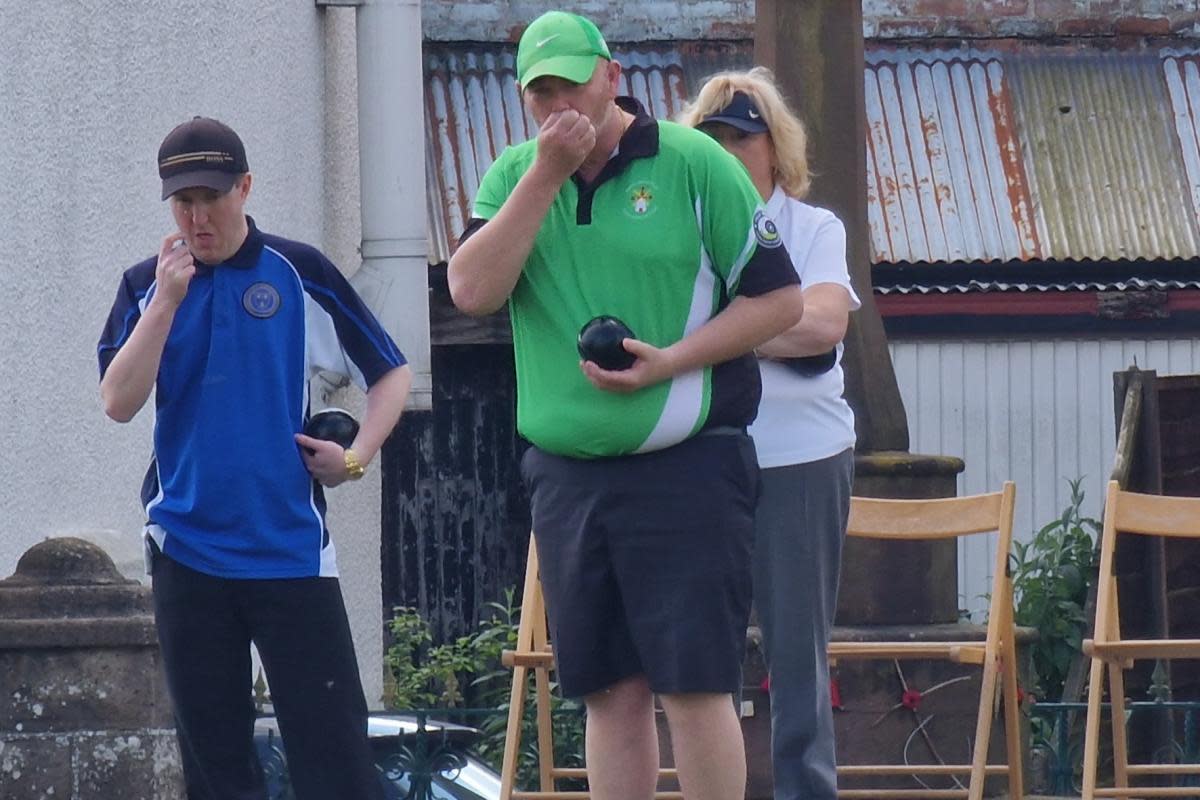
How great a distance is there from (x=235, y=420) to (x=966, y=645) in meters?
2.05

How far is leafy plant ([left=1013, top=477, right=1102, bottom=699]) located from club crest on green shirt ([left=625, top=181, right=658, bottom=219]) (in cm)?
482

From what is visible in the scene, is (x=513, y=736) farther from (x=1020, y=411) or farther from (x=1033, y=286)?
(x=1033, y=286)

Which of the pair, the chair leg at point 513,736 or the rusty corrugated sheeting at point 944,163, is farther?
the rusty corrugated sheeting at point 944,163

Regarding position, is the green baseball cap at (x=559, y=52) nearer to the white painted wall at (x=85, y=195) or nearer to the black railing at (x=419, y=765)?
the black railing at (x=419, y=765)

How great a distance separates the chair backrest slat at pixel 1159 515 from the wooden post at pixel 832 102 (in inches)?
27.2

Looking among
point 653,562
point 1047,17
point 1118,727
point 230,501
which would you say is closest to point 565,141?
point 653,562

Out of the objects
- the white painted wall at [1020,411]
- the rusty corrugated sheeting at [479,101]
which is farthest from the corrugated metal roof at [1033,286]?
the rusty corrugated sheeting at [479,101]

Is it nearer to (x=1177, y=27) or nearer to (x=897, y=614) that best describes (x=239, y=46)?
(x=897, y=614)

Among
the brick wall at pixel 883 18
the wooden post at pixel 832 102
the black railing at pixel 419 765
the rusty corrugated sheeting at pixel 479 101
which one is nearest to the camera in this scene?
the black railing at pixel 419 765

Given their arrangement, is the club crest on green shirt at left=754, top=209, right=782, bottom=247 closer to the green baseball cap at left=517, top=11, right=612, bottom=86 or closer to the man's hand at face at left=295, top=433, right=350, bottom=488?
the green baseball cap at left=517, top=11, right=612, bottom=86

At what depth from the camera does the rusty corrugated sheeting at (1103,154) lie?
38.8ft

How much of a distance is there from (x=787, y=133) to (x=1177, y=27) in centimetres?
891

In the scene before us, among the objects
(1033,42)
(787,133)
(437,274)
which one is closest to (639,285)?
(787,133)

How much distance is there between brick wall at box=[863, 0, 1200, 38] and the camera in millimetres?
12711
